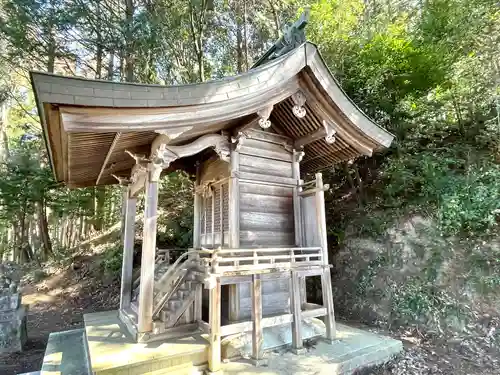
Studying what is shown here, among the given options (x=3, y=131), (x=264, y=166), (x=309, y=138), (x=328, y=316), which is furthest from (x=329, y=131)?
(x=3, y=131)

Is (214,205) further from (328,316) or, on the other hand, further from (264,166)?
(328,316)

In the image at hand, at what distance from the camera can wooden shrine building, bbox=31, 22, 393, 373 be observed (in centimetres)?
392

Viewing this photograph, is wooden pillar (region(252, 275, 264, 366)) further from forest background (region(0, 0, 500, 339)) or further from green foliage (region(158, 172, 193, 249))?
green foliage (region(158, 172, 193, 249))

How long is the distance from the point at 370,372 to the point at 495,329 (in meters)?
2.90

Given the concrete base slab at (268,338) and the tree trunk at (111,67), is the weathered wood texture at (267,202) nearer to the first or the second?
the concrete base slab at (268,338)

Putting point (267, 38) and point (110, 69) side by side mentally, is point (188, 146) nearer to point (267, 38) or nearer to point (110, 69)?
point (110, 69)

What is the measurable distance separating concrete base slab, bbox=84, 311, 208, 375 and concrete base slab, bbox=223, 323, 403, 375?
1.89ft

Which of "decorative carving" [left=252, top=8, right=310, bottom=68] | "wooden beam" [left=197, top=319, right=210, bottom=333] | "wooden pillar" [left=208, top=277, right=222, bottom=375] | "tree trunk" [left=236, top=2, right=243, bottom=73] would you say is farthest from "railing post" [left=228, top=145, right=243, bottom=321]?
"tree trunk" [left=236, top=2, right=243, bottom=73]

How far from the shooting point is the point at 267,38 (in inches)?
566

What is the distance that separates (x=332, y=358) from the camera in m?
4.60

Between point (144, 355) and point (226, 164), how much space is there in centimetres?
373

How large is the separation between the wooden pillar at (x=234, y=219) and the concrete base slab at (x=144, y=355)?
856 millimetres

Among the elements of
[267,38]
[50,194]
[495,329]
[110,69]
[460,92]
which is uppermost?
[267,38]

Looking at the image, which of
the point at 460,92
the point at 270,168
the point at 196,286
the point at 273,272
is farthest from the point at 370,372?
the point at 460,92
